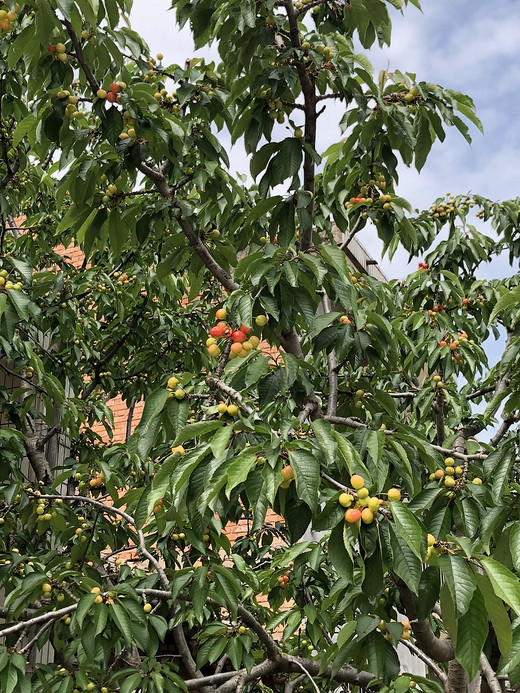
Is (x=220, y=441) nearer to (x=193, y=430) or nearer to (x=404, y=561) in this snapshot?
(x=193, y=430)

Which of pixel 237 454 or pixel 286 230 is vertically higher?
pixel 286 230

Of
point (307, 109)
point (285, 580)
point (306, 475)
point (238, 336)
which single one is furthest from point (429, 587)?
point (285, 580)

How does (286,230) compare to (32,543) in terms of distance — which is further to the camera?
(32,543)

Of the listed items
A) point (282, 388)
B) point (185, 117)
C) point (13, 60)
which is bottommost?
point (282, 388)

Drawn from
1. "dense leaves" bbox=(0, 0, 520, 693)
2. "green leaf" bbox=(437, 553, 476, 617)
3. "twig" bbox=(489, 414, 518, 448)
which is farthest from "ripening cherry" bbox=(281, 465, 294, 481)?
"twig" bbox=(489, 414, 518, 448)

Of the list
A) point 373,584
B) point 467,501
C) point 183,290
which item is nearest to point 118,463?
point 183,290

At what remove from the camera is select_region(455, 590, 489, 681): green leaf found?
1441 millimetres

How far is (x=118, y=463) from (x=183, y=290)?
5.39 ft

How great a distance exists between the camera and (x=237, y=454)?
5.19 ft

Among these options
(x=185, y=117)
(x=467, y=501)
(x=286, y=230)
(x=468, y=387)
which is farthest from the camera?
(x=468, y=387)

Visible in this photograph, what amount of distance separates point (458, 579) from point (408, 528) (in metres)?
0.15

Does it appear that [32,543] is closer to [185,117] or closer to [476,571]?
[185,117]

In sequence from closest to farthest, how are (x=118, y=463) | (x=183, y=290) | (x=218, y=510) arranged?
1. (x=218, y=510)
2. (x=118, y=463)
3. (x=183, y=290)

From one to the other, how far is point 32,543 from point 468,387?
2584 mm
